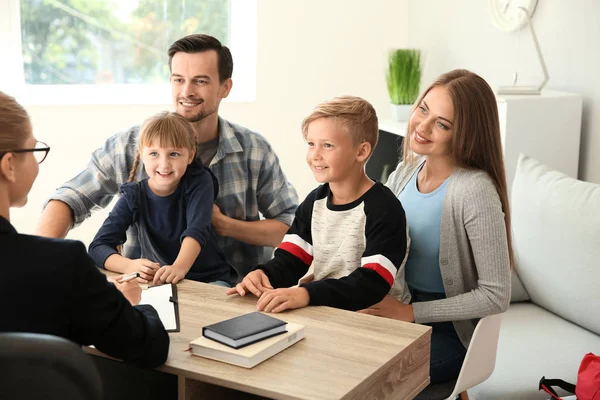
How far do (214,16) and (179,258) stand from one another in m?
3.01

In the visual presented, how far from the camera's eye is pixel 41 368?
1069 mm

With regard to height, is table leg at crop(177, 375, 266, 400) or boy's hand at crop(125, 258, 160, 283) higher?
boy's hand at crop(125, 258, 160, 283)

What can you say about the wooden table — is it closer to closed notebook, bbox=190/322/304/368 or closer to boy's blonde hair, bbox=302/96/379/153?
closed notebook, bbox=190/322/304/368

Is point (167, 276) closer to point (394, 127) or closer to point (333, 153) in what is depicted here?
point (333, 153)

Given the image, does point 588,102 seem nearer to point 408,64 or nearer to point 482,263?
point 408,64

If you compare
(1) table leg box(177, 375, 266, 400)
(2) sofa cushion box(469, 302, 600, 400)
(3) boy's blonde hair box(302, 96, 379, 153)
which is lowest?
(2) sofa cushion box(469, 302, 600, 400)

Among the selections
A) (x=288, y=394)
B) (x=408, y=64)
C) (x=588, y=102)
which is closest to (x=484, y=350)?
(x=288, y=394)

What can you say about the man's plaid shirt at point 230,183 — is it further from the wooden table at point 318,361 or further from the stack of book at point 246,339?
the stack of book at point 246,339

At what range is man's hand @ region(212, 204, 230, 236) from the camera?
2.49 metres

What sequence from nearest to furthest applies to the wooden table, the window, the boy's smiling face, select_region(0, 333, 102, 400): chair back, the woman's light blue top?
select_region(0, 333, 102, 400): chair back
the wooden table
the boy's smiling face
the woman's light blue top
the window

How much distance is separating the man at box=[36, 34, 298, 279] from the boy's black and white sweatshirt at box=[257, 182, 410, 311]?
484 millimetres

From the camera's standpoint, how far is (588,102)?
3.24 meters

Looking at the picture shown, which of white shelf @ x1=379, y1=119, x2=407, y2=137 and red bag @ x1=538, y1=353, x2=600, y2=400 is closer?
red bag @ x1=538, y1=353, x2=600, y2=400

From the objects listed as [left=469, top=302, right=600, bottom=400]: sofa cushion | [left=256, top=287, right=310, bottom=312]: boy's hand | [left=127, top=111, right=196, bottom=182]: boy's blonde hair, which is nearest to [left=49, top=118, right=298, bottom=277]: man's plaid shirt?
[left=127, top=111, right=196, bottom=182]: boy's blonde hair
